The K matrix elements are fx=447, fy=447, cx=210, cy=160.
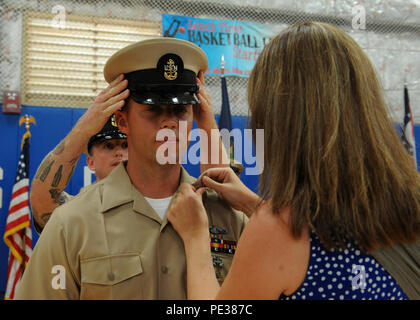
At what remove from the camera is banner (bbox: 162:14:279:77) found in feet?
19.0

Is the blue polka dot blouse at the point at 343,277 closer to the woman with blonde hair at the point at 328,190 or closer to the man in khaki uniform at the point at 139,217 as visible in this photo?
the woman with blonde hair at the point at 328,190

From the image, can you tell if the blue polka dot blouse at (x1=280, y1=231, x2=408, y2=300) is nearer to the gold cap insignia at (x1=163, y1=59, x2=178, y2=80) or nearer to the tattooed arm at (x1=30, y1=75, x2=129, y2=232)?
the gold cap insignia at (x1=163, y1=59, x2=178, y2=80)

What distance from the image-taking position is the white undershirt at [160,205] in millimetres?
1562

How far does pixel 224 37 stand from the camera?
5.98m

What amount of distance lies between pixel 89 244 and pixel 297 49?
83cm

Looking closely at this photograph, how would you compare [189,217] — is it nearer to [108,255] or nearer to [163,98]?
[108,255]

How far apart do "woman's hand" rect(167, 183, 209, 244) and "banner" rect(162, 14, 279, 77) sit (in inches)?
179

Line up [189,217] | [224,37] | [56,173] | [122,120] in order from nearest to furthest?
[189,217], [122,120], [56,173], [224,37]

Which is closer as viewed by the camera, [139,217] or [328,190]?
[328,190]

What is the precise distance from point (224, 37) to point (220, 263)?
487 cm

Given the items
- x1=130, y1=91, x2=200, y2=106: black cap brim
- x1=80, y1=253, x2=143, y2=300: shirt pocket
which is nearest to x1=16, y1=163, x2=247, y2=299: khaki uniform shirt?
x1=80, y1=253, x2=143, y2=300: shirt pocket

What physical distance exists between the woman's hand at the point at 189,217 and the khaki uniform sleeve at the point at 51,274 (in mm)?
345

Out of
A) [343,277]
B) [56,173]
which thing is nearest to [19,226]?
[56,173]

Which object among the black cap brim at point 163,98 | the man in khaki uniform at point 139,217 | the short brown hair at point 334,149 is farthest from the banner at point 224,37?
the short brown hair at point 334,149
